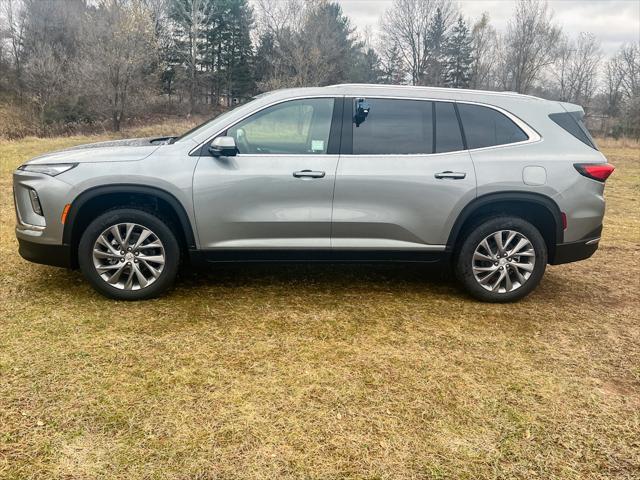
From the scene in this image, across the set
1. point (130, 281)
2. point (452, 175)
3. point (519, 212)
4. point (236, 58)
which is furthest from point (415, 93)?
point (236, 58)

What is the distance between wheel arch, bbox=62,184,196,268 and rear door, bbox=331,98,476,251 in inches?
48.6

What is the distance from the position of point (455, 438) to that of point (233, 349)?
5.09 feet

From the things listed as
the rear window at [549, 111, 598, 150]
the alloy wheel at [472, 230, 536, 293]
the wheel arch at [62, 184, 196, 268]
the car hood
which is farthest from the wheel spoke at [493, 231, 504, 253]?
the car hood

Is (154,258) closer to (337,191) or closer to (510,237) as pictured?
(337,191)

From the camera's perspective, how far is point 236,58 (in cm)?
4569

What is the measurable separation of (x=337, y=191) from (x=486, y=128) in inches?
55.4

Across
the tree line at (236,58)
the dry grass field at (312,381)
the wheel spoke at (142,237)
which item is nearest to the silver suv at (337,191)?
the wheel spoke at (142,237)

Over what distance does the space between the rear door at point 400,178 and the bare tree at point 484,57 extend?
4667 centimetres

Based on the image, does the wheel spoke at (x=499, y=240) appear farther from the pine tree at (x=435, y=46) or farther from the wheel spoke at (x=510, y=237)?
the pine tree at (x=435, y=46)

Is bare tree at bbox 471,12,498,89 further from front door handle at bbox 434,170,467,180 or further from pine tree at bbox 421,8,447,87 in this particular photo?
front door handle at bbox 434,170,467,180

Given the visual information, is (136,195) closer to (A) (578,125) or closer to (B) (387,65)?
(A) (578,125)

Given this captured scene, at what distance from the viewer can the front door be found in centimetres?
401

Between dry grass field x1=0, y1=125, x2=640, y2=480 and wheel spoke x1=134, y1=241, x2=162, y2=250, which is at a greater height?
wheel spoke x1=134, y1=241, x2=162, y2=250

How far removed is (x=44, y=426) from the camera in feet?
8.33
